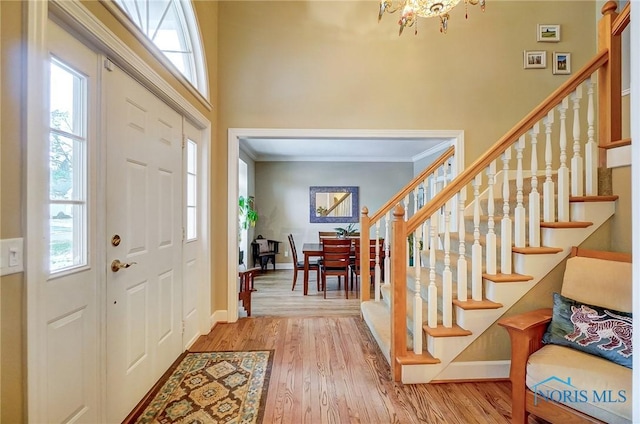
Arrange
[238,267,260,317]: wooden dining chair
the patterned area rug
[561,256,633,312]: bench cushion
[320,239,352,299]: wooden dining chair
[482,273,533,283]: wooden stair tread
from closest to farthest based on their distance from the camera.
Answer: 1. [561,256,633,312]: bench cushion
2. the patterned area rug
3. [482,273,533,283]: wooden stair tread
4. [238,267,260,317]: wooden dining chair
5. [320,239,352,299]: wooden dining chair

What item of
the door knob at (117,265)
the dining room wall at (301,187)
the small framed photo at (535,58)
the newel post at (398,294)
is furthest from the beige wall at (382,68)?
the dining room wall at (301,187)

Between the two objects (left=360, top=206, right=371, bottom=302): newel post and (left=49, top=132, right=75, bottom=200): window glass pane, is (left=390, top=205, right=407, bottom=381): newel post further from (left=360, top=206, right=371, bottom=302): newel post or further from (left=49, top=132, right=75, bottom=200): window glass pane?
(left=49, top=132, right=75, bottom=200): window glass pane

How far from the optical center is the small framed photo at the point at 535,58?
320 cm

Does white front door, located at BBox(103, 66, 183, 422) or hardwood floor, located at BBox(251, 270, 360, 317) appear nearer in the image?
white front door, located at BBox(103, 66, 183, 422)

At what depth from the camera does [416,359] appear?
79.0 inches

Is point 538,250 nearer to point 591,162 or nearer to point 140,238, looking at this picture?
point 591,162

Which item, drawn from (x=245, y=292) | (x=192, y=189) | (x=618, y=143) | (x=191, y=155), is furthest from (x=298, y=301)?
(x=618, y=143)

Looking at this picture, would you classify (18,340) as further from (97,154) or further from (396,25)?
(396,25)

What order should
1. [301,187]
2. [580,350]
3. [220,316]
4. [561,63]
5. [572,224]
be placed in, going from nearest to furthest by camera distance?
[580,350]
[572,224]
[220,316]
[561,63]
[301,187]

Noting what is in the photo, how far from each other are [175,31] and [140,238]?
187 cm

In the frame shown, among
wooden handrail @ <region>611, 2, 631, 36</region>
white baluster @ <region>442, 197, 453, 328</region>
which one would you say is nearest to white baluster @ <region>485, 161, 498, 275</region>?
white baluster @ <region>442, 197, 453, 328</region>

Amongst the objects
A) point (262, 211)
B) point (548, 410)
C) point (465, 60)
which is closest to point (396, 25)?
point (465, 60)

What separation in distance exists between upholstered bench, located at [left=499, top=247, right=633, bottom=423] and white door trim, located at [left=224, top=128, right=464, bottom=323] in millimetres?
1760

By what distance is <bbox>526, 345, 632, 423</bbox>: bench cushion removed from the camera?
1.27 metres
